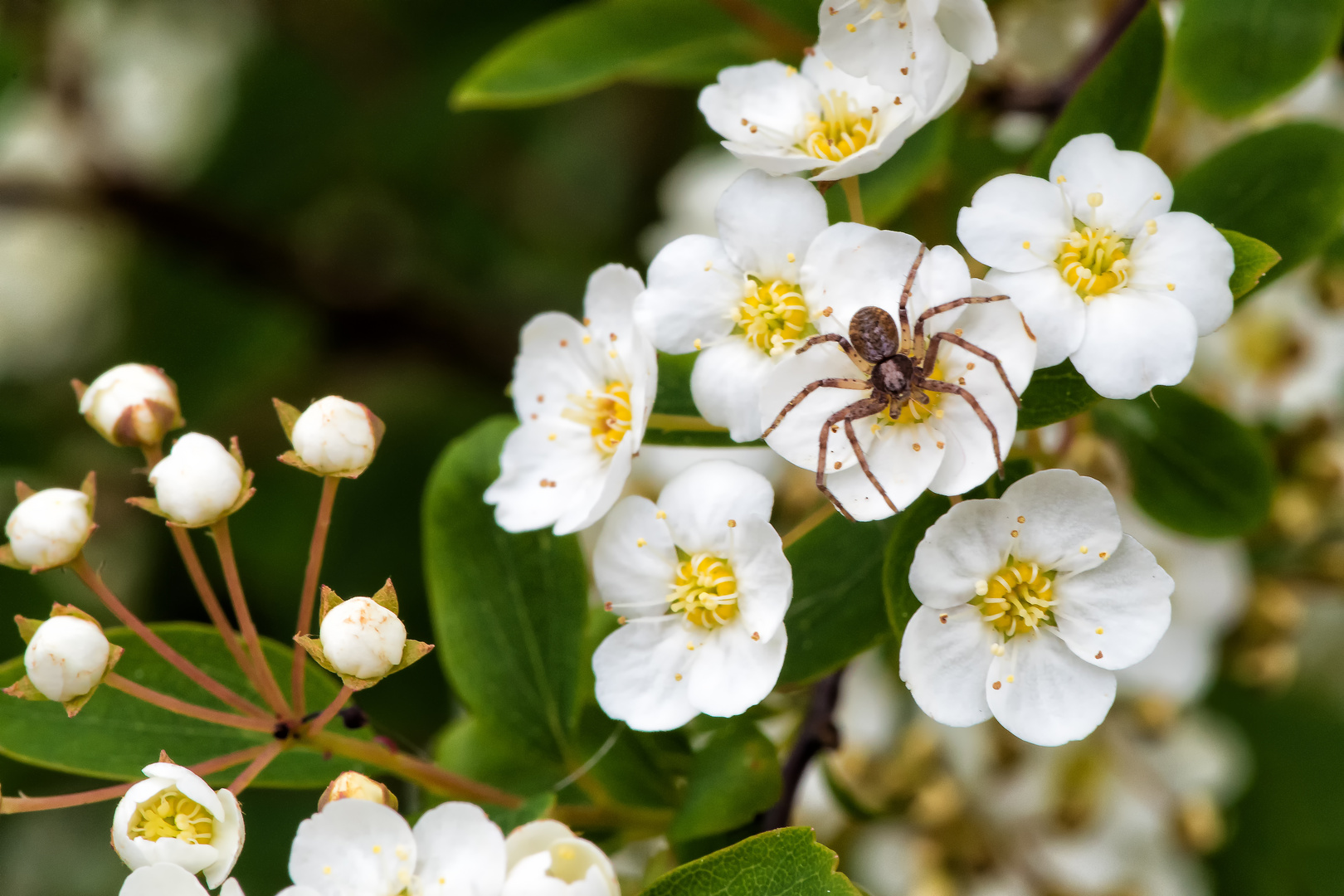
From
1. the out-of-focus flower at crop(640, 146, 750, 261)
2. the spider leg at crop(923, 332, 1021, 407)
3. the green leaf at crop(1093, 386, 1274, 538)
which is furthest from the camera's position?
the out-of-focus flower at crop(640, 146, 750, 261)

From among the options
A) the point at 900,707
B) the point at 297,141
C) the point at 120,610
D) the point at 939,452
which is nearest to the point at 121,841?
the point at 120,610

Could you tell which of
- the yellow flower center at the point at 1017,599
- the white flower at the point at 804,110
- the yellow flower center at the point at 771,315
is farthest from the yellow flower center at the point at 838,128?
the yellow flower center at the point at 1017,599

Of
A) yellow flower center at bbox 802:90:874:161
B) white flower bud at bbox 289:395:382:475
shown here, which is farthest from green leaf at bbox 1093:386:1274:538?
white flower bud at bbox 289:395:382:475

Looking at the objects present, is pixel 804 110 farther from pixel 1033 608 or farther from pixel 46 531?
pixel 46 531

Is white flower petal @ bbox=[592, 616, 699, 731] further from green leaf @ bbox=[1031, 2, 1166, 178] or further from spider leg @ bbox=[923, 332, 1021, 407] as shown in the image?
green leaf @ bbox=[1031, 2, 1166, 178]

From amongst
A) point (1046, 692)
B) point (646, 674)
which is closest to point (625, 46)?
point (646, 674)

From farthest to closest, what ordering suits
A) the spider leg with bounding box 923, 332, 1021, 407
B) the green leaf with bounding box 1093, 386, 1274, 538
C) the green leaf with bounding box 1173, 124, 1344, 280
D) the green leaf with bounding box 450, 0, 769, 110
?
the green leaf with bounding box 450, 0, 769, 110 < the green leaf with bounding box 1093, 386, 1274, 538 < the green leaf with bounding box 1173, 124, 1344, 280 < the spider leg with bounding box 923, 332, 1021, 407

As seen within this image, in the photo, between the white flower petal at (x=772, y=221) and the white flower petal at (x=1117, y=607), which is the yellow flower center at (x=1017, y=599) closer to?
the white flower petal at (x=1117, y=607)
